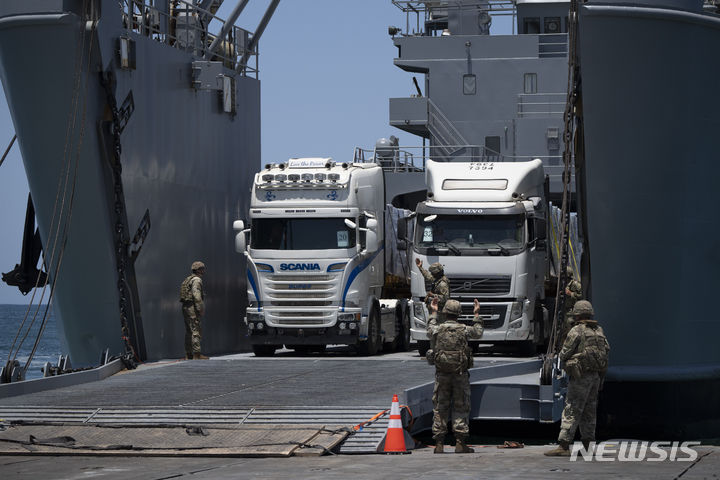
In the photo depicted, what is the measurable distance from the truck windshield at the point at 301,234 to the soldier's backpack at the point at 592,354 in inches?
332

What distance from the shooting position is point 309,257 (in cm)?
1992

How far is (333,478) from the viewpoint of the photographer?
962 centimetres

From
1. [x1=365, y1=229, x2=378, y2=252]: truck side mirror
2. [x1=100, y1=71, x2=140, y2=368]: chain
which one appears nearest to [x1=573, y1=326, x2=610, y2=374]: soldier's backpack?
[x1=365, y1=229, x2=378, y2=252]: truck side mirror

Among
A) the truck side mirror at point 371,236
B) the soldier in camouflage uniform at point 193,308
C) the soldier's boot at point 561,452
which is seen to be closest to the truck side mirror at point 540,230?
the truck side mirror at point 371,236

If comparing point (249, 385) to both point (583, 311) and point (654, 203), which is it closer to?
point (583, 311)

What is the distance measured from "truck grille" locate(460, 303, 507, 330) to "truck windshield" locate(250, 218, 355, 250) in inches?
91.4

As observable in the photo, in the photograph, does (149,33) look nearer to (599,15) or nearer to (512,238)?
(512,238)

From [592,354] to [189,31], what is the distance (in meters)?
14.0

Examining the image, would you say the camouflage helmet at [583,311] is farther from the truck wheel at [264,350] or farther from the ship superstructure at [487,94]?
the ship superstructure at [487,94]

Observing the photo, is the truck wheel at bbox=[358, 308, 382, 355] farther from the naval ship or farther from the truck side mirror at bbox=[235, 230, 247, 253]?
the naval ship

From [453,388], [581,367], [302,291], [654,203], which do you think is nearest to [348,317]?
[302,291]

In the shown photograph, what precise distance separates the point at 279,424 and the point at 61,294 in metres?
7.70

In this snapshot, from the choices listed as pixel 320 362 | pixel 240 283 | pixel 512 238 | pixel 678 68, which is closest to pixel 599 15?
pixel 678 68

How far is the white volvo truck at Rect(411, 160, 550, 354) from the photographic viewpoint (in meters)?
19.4
